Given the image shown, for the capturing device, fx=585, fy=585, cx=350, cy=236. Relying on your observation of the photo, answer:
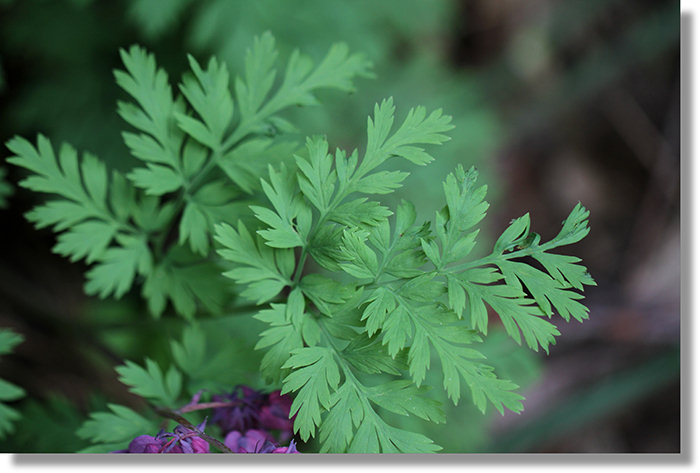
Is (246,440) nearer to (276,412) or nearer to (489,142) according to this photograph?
(276,412)

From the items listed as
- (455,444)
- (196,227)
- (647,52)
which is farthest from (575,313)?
(647,52)

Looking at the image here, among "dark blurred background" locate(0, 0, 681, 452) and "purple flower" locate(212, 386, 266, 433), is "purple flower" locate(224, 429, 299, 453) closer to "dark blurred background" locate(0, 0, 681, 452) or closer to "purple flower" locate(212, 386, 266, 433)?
"purple flower" locate(212, 386, 266, 433)

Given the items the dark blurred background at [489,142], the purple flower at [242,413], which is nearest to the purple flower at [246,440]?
the purple flower at [242,413]

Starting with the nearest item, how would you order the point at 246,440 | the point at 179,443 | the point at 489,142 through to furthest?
the point at 179,443
the point at 246,440
the point at 489,142

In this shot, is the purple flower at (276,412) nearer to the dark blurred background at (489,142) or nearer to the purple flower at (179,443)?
the purple flower at (179,443)

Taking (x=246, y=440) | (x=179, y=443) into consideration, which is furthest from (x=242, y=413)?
(x=179, y=443)

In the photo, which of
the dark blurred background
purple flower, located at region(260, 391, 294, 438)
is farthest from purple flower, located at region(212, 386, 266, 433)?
the dark blurred background
